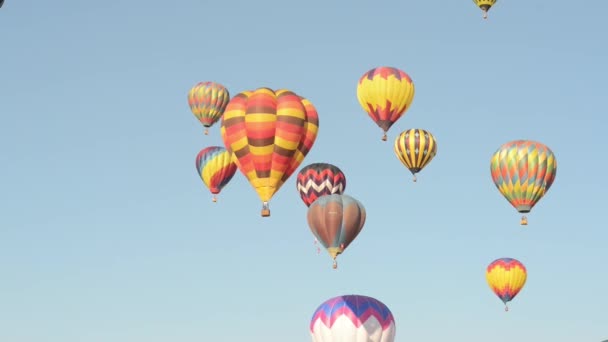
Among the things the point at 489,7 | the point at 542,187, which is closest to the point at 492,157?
the point at 542,187

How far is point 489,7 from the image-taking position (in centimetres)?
7394

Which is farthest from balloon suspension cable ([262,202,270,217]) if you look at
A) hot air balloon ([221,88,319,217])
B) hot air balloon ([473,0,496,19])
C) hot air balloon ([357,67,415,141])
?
hot air balloon ([473,0,496,19])

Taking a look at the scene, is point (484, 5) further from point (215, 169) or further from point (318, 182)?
point (215, 169)

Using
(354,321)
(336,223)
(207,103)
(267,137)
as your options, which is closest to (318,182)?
(207,103)

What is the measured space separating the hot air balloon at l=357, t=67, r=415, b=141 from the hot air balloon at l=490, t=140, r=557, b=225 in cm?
561

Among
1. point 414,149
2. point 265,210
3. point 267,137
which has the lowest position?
point 265,210

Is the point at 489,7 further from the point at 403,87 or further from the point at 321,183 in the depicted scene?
the point at 321,183

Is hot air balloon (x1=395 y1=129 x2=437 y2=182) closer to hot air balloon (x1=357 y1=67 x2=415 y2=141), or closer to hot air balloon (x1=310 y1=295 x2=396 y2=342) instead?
hot air balloon (x1=357 y1=67 x2=415 y2=141)

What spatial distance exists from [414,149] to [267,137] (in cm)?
1905

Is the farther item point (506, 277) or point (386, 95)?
point (506, 277)

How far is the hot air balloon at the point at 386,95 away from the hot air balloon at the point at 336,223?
25.4 feet

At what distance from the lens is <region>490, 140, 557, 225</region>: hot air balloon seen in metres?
68.6

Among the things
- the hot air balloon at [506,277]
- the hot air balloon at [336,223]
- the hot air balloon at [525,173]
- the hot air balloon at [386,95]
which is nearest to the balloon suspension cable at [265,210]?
the hot air balloon at [336,223]

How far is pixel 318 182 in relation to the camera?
245 ft
